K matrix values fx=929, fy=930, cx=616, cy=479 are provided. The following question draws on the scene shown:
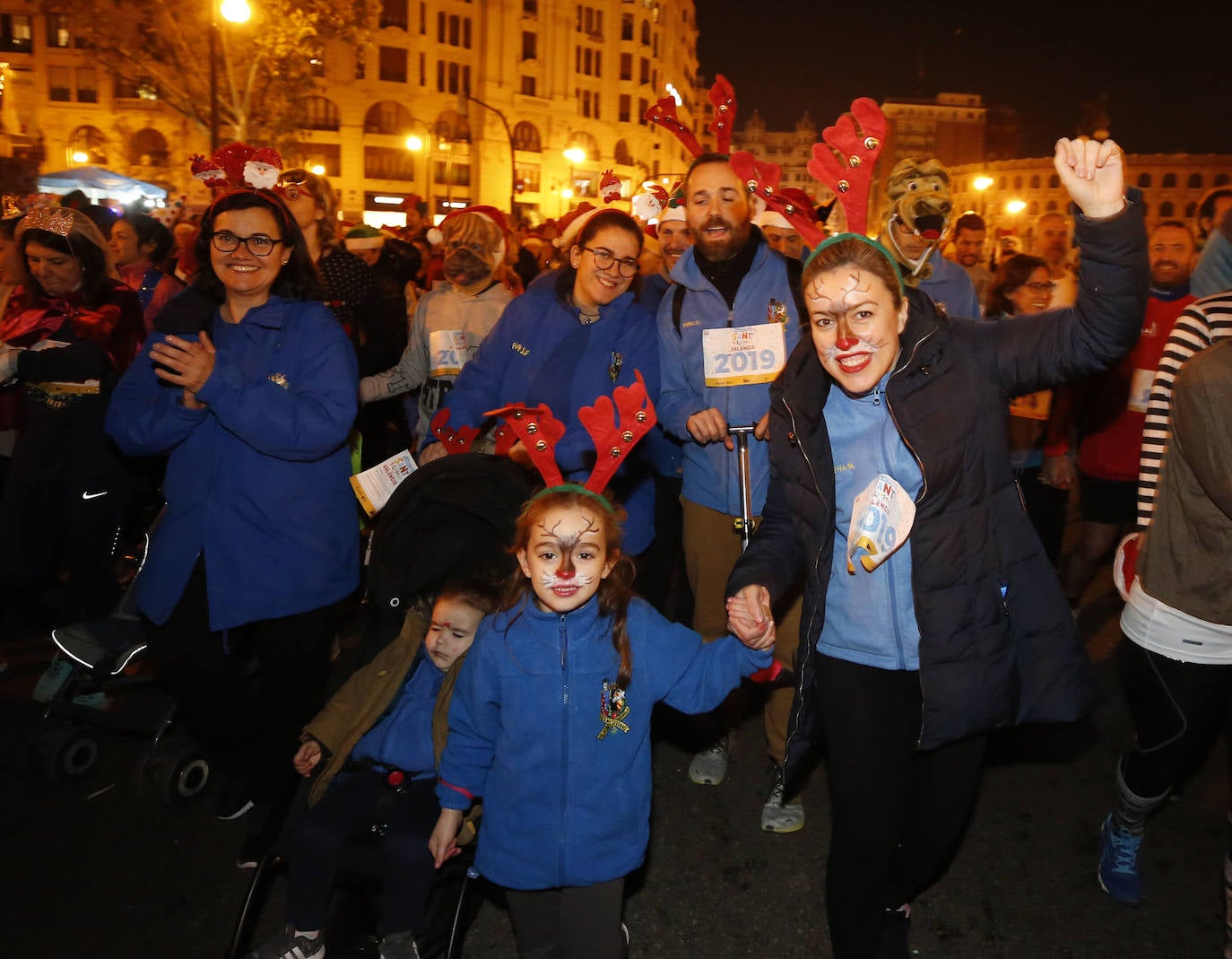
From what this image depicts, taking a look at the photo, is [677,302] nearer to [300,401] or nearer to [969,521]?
[300,401]

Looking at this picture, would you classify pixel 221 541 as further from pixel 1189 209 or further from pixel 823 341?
pixel 1189 209

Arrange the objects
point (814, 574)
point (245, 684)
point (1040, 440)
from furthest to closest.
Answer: point (1040, 440) < point (245, 684) < point (814, 574)

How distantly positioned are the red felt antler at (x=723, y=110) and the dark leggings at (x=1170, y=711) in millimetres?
2830

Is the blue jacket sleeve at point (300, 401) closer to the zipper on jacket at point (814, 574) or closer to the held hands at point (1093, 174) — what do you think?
the zipper on jacket at point (814, 574)

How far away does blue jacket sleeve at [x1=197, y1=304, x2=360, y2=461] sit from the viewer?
3205 millimetres

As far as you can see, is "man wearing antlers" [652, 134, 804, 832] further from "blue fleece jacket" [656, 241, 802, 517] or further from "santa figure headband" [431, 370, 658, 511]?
"santa figure headband" [431, 370, 658, 511]

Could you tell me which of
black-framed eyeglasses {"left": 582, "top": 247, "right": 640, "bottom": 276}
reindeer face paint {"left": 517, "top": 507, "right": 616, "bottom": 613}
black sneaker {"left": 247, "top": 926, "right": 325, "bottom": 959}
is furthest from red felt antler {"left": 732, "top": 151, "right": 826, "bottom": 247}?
black sneaker {"left": 247, "top": 926, "right": 325, "bottom": 959}

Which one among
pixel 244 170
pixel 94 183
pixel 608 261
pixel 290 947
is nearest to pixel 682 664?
pixel 290 947

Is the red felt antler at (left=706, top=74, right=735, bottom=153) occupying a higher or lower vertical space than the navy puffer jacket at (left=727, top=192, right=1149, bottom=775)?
higher

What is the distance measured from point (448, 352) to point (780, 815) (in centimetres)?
322

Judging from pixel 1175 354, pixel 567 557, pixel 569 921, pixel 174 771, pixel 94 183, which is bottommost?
pixel 174 771

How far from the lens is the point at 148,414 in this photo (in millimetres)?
3434

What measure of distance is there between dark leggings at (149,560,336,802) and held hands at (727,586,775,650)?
1.83m

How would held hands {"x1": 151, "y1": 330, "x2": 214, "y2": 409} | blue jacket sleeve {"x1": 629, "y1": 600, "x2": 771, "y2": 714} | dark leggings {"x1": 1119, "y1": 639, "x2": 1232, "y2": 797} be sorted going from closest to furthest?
blue jacket sleeve {"x1": 629, "y1": 600, "x2": 771, "y2": 714} < dark leggings {"x1": 1119, "y1": 639, "x2": 1232, "y2": 797} < held hands {"x1": 151, "y1": 330, "x2": 214, "y2": 409}
